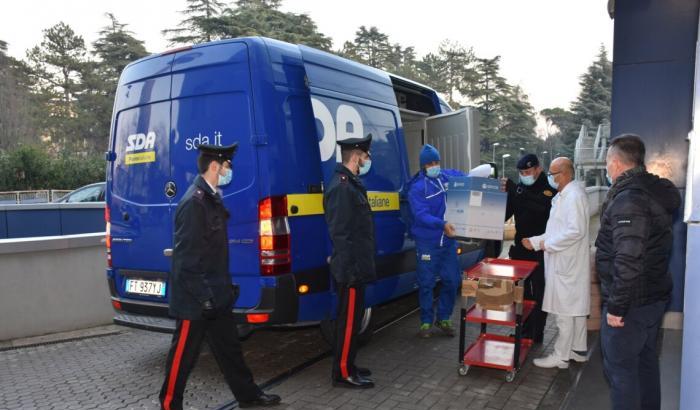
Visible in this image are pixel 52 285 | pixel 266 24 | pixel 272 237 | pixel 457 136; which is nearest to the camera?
pixel 272 237

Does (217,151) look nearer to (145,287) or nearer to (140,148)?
(140,148)

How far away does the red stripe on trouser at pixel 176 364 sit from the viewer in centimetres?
350

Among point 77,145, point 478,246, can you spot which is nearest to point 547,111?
point 77,145

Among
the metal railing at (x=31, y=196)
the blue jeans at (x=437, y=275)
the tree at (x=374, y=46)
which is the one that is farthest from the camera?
the tree at (x=374, y=46)

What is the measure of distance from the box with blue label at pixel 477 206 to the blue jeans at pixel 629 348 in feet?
5.97

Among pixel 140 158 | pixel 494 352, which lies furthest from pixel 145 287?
pixel 494 352

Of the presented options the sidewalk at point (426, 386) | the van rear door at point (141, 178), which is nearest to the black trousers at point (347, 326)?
the sidewalk at point (426, 386)

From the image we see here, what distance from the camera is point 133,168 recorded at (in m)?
4.62

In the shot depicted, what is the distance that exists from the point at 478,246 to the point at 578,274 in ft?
10.4

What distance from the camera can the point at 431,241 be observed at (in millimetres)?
5344

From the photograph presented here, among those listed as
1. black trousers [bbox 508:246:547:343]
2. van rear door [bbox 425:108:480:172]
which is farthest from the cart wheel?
van rear door [bbox 425:108:480:172]

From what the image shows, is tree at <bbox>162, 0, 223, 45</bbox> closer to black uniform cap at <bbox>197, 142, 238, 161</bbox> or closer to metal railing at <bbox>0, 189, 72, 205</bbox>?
metal railing at <bbox>0, 189, 72, 205</bbox>

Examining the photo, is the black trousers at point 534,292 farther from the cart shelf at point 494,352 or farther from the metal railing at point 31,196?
the metal railing at point 31,196

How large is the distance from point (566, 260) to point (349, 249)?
183 centimetres
